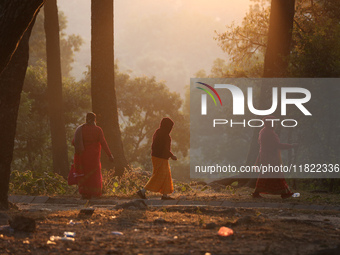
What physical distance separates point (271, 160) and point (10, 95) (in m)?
6.12

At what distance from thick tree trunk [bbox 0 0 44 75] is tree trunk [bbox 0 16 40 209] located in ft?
5.96

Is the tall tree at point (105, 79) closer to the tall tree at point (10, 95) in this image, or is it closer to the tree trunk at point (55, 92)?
the tall tree at point (10, 95)

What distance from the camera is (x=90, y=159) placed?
9.93m

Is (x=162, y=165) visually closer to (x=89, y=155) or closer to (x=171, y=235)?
(x=89, y=155)

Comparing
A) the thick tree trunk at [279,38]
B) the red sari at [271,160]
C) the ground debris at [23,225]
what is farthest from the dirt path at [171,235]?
the thick tree trunk at [279,38]

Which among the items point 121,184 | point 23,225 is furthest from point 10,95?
point 121,184

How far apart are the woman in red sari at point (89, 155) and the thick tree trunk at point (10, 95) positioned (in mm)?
2484

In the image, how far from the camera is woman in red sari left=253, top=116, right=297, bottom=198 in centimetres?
1040

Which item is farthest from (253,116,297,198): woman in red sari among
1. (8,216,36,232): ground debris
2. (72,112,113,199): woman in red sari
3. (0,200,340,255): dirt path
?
(8,216,36,232): ground debris

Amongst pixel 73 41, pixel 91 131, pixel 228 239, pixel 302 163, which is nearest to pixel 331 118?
pixel 302 163

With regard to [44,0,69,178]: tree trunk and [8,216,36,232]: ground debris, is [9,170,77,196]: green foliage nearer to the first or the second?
[44,0,69,178]: tree trunk

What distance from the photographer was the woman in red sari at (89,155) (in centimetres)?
986

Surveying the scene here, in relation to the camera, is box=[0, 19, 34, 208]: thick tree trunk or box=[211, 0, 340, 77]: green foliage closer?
box=[0, 19, 34, 208]: thick tree trunk

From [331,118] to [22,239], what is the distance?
12635 millimetres
